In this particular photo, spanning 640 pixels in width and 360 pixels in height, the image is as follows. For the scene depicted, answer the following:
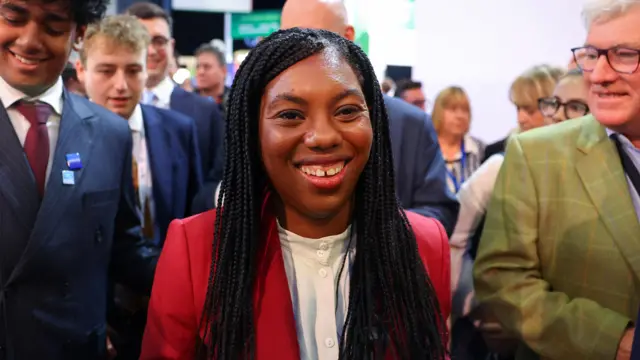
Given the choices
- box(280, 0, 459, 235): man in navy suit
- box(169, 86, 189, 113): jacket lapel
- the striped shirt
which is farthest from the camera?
the striped shirt

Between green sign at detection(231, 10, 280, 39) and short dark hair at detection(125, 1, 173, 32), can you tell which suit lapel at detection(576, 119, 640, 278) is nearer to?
short dark hair at detection(125, 1, 173, 32)

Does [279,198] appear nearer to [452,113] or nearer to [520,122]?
[520,122]

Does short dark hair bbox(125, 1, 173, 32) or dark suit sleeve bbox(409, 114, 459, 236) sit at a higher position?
short dark hair bbox(125, 1, 173, 32)

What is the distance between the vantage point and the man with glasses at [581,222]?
1.69 meters

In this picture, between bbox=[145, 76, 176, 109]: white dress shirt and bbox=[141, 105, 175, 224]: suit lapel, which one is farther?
bbox=[145, 76, 176, 109]: white dress shirt

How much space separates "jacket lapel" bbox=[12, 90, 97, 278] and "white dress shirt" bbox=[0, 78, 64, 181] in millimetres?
23

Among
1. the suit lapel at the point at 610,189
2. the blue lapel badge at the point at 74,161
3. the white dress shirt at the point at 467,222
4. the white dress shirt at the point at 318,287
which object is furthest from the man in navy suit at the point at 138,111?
the suit lapel at the point at 610,189

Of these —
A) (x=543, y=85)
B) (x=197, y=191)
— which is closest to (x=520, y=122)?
(x=543, y=85)

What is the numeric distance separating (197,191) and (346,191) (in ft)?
5.38

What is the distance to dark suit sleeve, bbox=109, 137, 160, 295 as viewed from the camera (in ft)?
6.44

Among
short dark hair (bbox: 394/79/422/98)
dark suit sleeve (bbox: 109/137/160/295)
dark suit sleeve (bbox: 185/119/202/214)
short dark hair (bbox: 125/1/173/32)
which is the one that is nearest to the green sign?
short dark hair (bbox: 394/79/422/98)

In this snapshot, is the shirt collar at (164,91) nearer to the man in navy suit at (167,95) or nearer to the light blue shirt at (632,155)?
the man in navy suit at (167,95)

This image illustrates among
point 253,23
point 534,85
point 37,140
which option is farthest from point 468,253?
point 253,23

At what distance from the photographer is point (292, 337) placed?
4.42 feet
